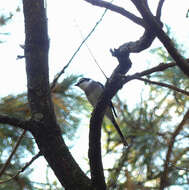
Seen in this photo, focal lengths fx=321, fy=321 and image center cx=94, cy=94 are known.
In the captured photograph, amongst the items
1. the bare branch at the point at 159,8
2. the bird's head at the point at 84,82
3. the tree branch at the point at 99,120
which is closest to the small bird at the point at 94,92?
the bird's head at the point at 84,82

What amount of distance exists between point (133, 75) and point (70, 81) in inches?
48.9

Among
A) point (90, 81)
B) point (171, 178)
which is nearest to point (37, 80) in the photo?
point (171, 178)

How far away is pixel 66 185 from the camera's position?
176 cm

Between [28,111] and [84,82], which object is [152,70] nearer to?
[28,111]

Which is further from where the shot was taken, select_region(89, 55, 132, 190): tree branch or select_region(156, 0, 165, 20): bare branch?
select_region(89, 55, 132, 190): tree branch

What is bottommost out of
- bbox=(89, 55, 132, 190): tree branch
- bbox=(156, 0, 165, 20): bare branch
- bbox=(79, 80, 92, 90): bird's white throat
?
bbox=(89, 55, 132, 190): tree branch

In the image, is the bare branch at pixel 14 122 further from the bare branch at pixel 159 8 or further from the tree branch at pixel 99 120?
the bare branch at pixel 159 8

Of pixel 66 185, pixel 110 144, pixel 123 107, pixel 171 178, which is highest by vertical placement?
pixel 123 107

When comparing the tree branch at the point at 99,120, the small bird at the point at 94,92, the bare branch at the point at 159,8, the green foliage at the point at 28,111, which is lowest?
the tree branch at the point at 99,120

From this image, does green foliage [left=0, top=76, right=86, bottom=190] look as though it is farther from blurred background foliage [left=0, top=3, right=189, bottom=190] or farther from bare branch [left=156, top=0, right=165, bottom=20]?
bare branch [left=156, top=0, right=165, bottom=20]

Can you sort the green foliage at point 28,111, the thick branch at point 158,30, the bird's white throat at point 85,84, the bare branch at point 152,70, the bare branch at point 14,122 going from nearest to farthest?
the thick branch at point 158,30 < the bare branch at point 152,70 < the bare branch at point 14,122 < the green foliage at point 28,111 < the bird's white throat at point 85,84

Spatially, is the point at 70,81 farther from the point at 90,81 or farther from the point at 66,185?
the point at 90,81

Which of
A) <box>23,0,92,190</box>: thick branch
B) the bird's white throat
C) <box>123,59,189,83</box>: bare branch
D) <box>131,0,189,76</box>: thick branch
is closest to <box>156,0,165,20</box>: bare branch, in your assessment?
<box>131,0,189,76</box>: thick branch

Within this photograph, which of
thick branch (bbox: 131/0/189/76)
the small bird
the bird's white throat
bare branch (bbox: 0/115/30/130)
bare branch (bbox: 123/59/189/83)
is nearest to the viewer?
thick branch (bbox: 131/0/189/76)
